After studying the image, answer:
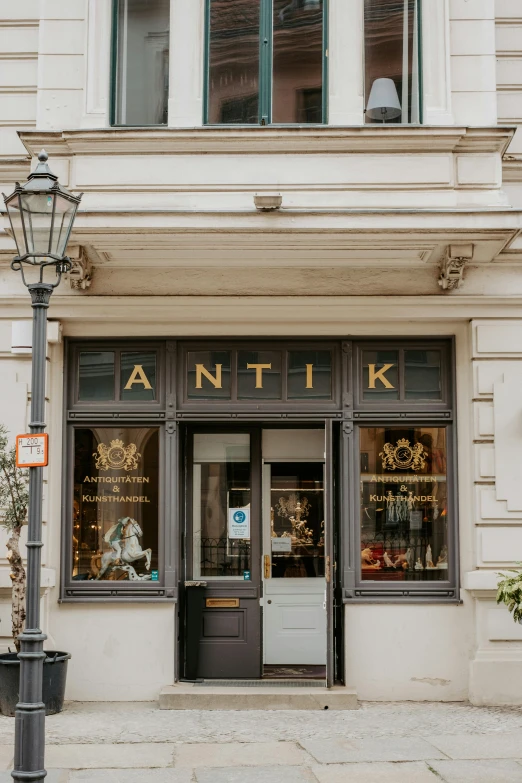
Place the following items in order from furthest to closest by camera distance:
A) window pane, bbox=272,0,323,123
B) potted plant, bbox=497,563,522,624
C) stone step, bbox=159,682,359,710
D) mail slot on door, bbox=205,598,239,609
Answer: mail slot on door, bbox=205,598,239,609 < window pane, bbox=272,0,323,123 < stone step, bbox=159,682,359,710 < potted plant, bbox=497,563,522,624

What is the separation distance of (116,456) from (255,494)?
1.58 m

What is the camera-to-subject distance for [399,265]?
9.89m

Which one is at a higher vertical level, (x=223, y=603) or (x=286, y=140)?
(x=286, y=140)

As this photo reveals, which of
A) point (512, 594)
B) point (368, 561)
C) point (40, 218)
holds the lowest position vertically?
point (512, 594)

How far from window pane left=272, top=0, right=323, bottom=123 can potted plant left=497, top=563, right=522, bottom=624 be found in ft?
16.6

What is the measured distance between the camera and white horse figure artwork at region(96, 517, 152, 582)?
10.1 m

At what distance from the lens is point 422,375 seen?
1027cm

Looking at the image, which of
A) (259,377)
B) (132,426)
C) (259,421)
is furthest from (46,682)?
(259,377)

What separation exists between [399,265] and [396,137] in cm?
130

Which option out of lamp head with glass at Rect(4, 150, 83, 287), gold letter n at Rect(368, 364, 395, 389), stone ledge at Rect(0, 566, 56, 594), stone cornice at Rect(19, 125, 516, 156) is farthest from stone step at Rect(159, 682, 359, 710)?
stone cornice at Rect(19, 125, 516, 156)

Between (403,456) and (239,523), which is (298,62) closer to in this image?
(403,456)

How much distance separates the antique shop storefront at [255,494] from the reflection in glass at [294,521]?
0.56 metres

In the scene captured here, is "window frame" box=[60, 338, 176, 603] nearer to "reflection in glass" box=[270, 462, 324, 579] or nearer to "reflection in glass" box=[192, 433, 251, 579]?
"reflection in glass" box=[192, 433, 251, 579]

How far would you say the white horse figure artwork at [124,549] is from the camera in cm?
1012
